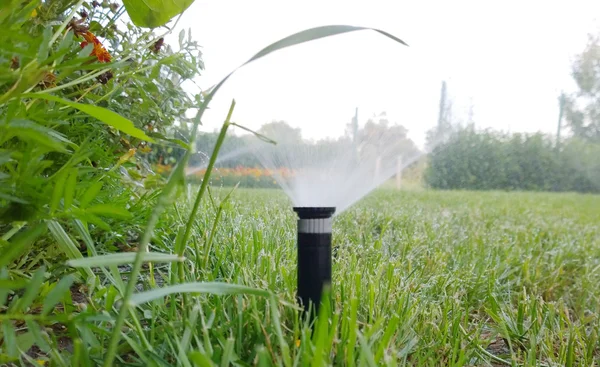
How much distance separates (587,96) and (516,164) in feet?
9.40

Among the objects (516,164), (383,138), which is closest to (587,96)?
(516,164)

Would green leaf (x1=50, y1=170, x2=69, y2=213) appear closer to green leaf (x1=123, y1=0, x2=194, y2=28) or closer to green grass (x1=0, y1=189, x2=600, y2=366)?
green grass (x1=0, y1=189, x2=600, y2=366)

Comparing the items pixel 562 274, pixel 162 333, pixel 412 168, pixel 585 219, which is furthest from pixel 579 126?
pixel 162 333

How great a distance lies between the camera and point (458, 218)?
8.73 feet

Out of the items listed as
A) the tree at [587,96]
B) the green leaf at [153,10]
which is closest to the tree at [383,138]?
the green leaf at [153,10]

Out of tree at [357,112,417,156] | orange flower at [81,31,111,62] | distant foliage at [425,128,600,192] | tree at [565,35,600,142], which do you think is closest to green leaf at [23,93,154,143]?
orange flower at [81,31,111,62]

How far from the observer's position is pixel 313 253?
0.70 m

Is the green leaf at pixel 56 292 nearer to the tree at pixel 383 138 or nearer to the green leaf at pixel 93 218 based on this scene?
the green leaf at pixel 93 218

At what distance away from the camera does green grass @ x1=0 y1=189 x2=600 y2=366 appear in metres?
0.59

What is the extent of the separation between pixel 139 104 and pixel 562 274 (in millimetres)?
1451

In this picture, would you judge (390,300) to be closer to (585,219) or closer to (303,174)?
(303,174)

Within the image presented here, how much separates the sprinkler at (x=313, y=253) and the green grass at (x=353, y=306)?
1.7 inches

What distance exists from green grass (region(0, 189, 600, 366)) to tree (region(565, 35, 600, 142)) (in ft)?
29.4

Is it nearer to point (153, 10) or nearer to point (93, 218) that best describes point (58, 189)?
point (93, 218)
